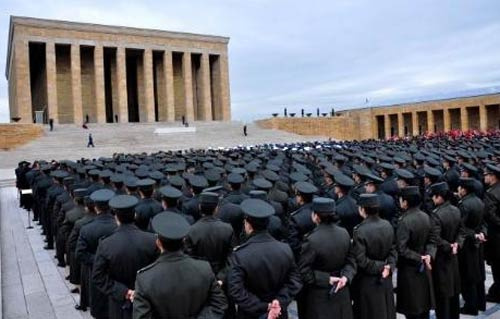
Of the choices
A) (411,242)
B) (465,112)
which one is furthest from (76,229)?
(465,112)

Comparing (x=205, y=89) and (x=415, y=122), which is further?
(x=205, y=89)

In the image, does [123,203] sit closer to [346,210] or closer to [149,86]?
[346,210]

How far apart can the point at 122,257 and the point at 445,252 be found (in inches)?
131

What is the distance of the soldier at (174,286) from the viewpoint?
2.89 meters

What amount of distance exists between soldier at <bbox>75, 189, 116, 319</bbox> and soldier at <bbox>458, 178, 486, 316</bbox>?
3919 mm

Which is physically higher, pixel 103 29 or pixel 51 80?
pixel 103 29

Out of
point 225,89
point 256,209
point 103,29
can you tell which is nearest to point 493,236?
point 256,209

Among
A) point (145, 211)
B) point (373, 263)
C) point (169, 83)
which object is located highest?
point (169, 83)

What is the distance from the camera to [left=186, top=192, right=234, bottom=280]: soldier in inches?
164

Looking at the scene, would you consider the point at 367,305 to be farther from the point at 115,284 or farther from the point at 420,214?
the point at 115,284

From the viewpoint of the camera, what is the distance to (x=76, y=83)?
39312 millimetres

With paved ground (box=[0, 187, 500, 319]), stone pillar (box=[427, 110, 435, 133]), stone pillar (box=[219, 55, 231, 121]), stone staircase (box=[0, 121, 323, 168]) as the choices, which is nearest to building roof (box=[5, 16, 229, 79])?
stone pillar (box=[219, 55, 231, 121])

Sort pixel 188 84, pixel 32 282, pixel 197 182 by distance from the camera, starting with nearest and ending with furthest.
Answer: pixel 197 182
pixel 32 282
pixel 188 84

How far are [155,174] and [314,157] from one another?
589cm
